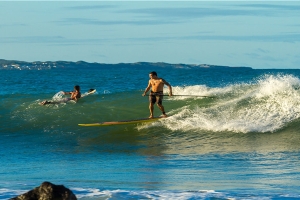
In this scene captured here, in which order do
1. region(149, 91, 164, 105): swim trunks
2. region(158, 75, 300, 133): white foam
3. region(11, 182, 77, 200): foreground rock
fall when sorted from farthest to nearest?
region(158, 75, 300, 133): white foam, region(149, 91, 164, 105): swim trunks, region(11, 182, 77, 200): foreground rock

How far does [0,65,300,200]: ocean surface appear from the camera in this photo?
377 inches

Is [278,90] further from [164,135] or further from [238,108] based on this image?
[164,135]

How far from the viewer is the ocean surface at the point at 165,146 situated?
31.4 ft

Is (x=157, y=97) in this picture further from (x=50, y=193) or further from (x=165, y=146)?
(x=50, y=193)

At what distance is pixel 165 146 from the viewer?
16.1 metres

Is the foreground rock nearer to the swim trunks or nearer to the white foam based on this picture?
the swim trunks

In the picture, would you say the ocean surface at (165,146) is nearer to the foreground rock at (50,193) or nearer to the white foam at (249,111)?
the white foam at (249,111)

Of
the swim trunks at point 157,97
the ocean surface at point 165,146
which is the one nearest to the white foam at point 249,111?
the ocean surface at point 165,146

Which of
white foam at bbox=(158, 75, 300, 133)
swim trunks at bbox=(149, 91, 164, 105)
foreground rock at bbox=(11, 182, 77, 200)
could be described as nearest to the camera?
foreground rock at bbox=(11, 182, 77, 200)

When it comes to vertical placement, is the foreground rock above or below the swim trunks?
below

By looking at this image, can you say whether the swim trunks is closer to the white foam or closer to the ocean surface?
the ocean surface

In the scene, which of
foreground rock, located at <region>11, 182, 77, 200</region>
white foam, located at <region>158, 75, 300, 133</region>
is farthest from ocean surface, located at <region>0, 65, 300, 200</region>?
foreground rock, located at <region>11, 182, 77, 200</region>

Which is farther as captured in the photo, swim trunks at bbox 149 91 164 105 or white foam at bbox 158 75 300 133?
white foam at bbox 158 75 300 133

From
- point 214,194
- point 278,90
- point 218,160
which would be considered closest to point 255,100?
point 278,90
